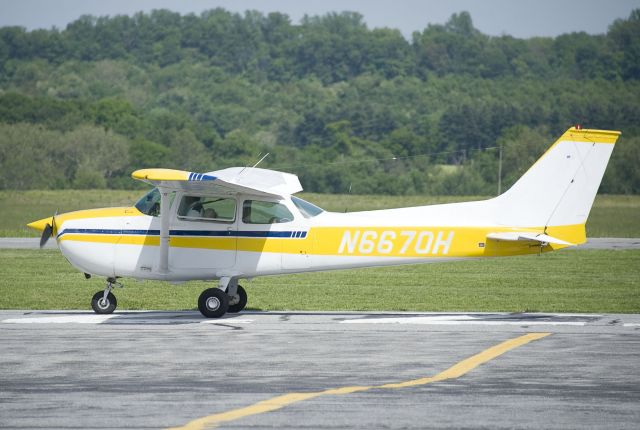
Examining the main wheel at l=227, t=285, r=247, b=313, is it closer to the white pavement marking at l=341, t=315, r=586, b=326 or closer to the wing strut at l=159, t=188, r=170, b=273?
the wing strut at l=159, t=188, r=170, b=273

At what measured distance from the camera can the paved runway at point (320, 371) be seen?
958 cm

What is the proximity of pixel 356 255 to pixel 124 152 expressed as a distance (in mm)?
51667

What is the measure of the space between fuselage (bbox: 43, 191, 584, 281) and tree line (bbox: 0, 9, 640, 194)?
101ft

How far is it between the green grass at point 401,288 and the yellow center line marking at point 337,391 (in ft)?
17.2

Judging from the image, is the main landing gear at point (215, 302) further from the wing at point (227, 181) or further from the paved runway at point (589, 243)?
the paved runway at point (589, 243)

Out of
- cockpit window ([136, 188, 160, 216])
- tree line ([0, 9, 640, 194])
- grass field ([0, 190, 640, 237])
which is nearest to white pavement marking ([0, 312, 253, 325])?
cockpit window ([136, 188, 160, 216])

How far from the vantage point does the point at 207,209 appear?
16594 millimetres

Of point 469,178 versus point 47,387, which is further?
point 469,178

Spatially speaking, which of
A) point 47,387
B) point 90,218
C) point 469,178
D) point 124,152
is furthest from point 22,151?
point 47,387

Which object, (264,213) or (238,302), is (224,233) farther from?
(238,302)

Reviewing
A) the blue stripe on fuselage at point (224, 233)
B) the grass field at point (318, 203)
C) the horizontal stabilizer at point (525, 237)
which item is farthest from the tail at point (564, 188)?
the grass field at point (318, 203)

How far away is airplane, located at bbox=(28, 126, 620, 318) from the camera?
623 inches

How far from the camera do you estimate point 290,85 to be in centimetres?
12744

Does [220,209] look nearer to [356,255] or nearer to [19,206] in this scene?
[356,255]
